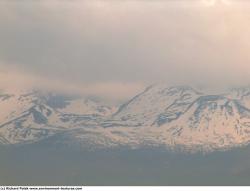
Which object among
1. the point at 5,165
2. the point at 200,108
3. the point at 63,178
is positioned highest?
the point at 200,108

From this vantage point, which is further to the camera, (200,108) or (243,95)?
(200,108)

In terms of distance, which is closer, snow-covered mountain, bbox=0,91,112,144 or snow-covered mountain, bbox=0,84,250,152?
snow-covered mountain, bbox=0,91,112,144

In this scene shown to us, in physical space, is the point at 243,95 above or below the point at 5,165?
above

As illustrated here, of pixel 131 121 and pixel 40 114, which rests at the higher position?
pixel 40 114

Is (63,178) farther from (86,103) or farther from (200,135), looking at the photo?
(200,135)

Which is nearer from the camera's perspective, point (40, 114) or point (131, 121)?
point (40, 114)

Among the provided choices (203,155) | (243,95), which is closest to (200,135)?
(203,155)

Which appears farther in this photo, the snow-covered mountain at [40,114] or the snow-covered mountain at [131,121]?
the snow-covered mountain at [131,121]

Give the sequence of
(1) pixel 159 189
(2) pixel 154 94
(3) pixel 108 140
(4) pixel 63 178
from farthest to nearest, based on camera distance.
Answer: (3) pixel 108 140 < (2) pixel 154 94 < (4) pixel 63 178 < (1) pixel 159 189
